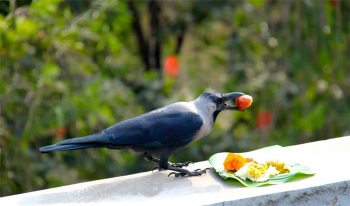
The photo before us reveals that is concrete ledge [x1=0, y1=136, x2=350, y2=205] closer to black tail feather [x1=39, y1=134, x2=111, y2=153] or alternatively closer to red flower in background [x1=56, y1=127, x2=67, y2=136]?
black tail feather [x1=39, y1=134, x2=111, y2=153]

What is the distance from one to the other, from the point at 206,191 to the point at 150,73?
3.17 meters

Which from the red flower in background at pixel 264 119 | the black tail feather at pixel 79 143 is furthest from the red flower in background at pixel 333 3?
the black tail feather at pixel 79 143

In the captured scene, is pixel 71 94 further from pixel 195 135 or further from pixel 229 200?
pixel 229 200

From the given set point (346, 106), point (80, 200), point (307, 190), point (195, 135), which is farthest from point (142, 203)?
point (346, 106)

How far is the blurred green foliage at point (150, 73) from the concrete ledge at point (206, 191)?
1385 mm

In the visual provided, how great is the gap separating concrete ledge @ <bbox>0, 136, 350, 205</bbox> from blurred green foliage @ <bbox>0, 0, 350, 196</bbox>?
139cm

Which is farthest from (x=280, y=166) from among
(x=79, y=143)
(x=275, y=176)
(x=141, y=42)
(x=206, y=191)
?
(x=141, y=42)

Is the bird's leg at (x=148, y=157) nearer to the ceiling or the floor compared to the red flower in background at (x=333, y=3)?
nearer to the floor

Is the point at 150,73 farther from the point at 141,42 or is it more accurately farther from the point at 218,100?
the point at 218,100

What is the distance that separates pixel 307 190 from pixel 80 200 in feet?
4.37

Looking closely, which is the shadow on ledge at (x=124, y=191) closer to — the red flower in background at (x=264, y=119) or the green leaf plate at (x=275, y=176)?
the green leaf plate at (x=275, y=176)

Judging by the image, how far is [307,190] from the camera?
3.04 meters

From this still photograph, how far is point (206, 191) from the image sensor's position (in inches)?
127

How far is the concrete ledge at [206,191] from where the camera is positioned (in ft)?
9.95
